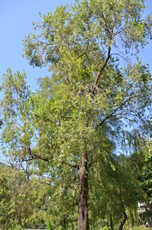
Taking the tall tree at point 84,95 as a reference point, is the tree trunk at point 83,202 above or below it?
below

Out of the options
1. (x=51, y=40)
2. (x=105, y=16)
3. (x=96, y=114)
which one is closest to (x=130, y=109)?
(x=96, y=114)

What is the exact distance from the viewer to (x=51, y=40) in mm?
10062

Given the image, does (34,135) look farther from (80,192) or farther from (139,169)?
(139,169)

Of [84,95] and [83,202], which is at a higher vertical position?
[84,95]

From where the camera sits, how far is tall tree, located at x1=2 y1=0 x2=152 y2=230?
24.1 ft

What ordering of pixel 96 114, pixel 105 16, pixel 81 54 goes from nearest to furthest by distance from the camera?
pixel 96 114, pixel 105 16, pixel 81 54

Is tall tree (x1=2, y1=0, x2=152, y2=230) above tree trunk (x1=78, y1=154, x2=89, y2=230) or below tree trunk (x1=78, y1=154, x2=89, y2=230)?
above

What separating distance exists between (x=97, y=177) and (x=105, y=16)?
18.3ft

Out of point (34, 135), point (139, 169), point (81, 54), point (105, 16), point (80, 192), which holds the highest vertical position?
point (105, 16)

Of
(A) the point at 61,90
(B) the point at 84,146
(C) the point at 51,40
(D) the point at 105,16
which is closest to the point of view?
(B) the point at 84,146

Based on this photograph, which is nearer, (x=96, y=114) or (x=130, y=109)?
(x=96, y=114)

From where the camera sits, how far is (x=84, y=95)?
7.91 meters

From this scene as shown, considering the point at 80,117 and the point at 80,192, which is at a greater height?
the point at 80,117

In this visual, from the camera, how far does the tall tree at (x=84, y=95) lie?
735cm
